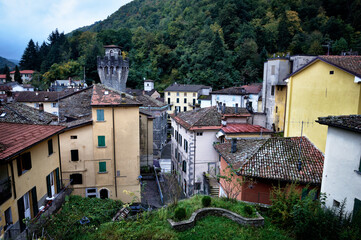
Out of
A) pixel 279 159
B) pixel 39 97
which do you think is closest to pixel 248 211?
pixel 279 159

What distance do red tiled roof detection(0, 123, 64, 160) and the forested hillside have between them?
53429 mm

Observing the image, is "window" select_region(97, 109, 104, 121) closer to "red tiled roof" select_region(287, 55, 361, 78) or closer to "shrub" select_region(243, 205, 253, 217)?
"shrub" select_region(243, 205, 253, 217)

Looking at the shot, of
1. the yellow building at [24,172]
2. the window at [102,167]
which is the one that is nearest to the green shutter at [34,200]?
the yellow building at [24,172]

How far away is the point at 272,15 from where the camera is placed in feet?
249

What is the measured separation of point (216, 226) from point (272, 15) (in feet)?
266

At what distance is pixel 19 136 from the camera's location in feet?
33.6

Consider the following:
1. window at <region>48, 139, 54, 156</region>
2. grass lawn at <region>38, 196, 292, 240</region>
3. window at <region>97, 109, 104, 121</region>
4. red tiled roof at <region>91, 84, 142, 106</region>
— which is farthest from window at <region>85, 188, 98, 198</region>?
grass lawn at <region>38, 196, 292, 240</region>

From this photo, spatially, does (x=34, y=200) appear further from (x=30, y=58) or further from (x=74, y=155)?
(x=30, y=58)

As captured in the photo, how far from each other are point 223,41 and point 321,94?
188 ft

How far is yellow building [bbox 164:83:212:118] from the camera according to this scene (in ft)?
179

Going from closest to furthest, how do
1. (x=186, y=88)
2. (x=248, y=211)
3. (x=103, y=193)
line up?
(x=248, y=211)
(x=103, y=193)
(x=186, y=88)

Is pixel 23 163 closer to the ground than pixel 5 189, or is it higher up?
higher up

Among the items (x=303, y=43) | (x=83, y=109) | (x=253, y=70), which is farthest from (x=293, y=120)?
(x=303, y=43)

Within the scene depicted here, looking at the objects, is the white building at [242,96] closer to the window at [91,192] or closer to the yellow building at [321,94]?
the yellow building at [321,94]
